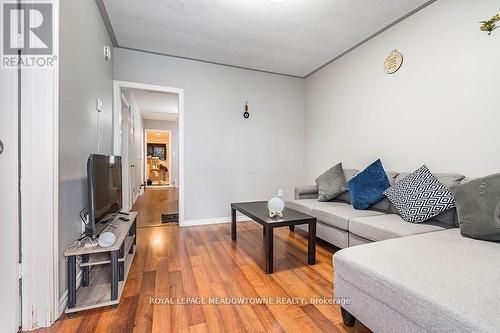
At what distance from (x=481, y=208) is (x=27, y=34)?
123 inches

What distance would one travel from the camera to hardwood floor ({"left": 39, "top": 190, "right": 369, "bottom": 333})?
1.39 metres

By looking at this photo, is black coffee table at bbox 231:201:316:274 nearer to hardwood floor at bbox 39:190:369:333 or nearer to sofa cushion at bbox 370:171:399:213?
hardwood floor at bbox 39:190:369:333

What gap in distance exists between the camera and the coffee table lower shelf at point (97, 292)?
4.93 ft

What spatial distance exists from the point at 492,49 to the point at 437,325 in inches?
90.7

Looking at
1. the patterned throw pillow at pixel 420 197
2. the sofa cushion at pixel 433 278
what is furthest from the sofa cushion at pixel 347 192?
the sofa cushion at pixel 433 278

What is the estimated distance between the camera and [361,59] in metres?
3.14

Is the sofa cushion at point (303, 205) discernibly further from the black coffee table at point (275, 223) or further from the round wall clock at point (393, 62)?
the round wall clock at point (393, 62)

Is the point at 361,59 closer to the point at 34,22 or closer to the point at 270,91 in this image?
the point at 270,91

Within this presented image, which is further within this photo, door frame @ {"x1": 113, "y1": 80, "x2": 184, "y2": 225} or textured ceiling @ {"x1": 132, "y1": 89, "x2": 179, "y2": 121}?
textured ceiling @ {"x1": 132, "y1": 89, "x2": 179, "y2": 121}

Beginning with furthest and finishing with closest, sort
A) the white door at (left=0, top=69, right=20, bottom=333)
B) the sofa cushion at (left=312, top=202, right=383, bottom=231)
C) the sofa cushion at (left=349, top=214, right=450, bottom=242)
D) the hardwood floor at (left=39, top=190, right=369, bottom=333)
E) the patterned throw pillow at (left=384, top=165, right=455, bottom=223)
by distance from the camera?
the sofa cushion at (left=312, top=202, right=383, bottom=231), the patterned throw pillow at (left=384, top=165, right=455, bottom=223), the sofa cushion at (left=349, top=214, right=450, bottom=242), the hardwood floor at (left=39, top=190, right=369, bottom=333), the white door at (left=0, top=69, right=20, bottom=333)

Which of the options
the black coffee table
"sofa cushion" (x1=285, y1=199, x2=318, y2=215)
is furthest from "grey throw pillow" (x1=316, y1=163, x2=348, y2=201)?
the black coffee table

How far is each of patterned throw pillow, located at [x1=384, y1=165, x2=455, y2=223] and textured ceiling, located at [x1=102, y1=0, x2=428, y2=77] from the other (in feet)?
5.83

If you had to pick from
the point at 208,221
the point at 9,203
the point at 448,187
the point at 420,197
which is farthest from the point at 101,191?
the point at 448,187

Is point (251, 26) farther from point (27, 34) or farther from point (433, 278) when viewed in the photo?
point (433, 278)
